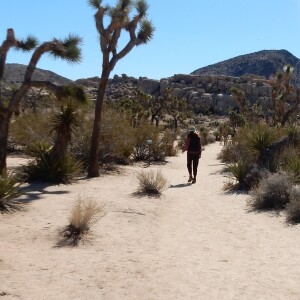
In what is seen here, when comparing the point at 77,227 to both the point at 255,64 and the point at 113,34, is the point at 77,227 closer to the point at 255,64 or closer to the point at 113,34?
the point at 113,34

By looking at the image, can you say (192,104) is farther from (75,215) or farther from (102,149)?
(75,215)

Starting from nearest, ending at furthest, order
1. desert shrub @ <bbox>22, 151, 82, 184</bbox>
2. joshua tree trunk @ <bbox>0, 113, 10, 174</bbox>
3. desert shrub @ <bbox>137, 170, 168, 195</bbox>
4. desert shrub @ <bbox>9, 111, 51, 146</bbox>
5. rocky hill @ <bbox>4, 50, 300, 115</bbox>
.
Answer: joshua tree trunk @ <bbox>0, 113, 10, 174</bbox>
desert shrub @ <bbox>137, 170, 168, 195</bbox>
desert shrub @ <bbox>22, 151, 82, 184</bbox>
desert shrub @ <bbox>9, 111, 51, 146</bbox>
rocky hill @ <bbox>4, 50, 300, 115</bbox>

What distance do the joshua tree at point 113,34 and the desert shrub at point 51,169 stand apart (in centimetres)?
170

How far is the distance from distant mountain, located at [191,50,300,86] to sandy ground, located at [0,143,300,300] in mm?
137126

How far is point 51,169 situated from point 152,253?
7.31m

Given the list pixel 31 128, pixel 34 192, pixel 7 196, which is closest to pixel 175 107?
pixel 31 128

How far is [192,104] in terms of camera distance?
3504 inches

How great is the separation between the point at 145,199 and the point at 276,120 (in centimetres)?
2185

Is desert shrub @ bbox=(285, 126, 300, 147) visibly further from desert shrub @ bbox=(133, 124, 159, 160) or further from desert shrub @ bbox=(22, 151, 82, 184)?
desert shrub @ bbox=(22, 151, 82, 184)

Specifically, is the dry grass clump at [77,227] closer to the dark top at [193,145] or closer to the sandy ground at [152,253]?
the sandy ground at [152,253]

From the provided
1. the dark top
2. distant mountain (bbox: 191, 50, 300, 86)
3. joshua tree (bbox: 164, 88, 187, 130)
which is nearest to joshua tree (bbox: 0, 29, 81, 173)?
the dark top

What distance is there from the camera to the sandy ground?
5.47 metres

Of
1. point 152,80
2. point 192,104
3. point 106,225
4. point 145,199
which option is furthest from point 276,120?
point 152,80

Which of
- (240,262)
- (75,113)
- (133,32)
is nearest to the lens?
(240,262)
